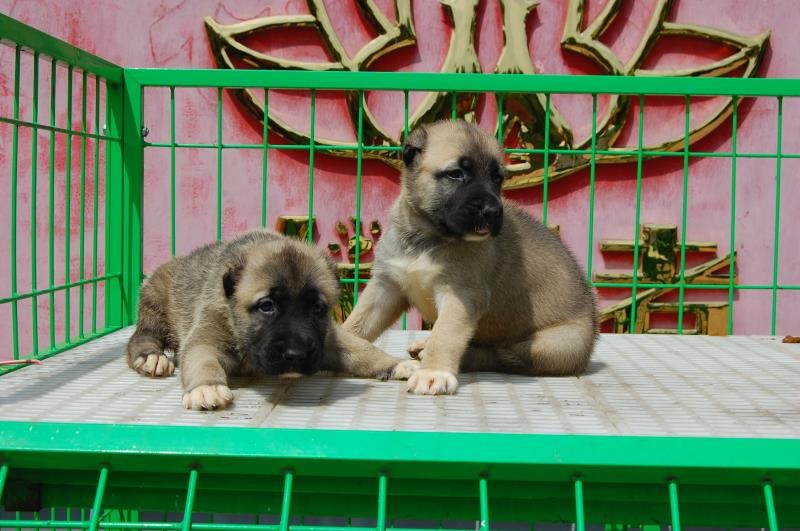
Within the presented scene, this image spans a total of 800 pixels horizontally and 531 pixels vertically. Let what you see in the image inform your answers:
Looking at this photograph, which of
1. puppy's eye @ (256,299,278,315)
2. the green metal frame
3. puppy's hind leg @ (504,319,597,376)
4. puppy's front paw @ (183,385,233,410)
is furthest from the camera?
puppy's hind leg @ (504,319,597,376)

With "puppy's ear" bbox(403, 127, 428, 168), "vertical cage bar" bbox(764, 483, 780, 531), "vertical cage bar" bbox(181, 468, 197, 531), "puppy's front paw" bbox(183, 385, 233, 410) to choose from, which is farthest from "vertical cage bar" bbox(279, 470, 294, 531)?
"puppy's ear" bbox(403, 127, 428, 168)

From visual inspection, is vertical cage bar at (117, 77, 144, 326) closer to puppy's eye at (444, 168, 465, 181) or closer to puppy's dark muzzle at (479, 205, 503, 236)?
puppy's eye at (444, 168, 465, 181)

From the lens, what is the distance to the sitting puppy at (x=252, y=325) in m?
2.99

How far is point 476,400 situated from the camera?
121 inches

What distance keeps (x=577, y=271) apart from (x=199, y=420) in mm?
1845

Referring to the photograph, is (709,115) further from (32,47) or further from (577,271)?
(32,47)

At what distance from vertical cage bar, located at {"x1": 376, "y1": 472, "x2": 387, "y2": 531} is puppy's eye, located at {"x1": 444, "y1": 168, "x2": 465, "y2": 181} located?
1565 mm

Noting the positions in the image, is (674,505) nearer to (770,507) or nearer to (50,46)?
(770,507)

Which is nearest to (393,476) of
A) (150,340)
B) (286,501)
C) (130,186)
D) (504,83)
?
(286,501)

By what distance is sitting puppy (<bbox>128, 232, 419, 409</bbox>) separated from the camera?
9.81 feet

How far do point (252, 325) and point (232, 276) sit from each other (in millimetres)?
204

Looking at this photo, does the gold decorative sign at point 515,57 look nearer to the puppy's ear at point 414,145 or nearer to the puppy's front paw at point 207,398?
the puppy's ear at point 414,145

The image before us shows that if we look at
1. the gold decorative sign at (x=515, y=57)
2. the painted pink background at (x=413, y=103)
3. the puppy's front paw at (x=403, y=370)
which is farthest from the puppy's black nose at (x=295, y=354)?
the painted pink background at (x=413, y=103)

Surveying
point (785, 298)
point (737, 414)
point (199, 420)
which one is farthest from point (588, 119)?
point (199, 420)
